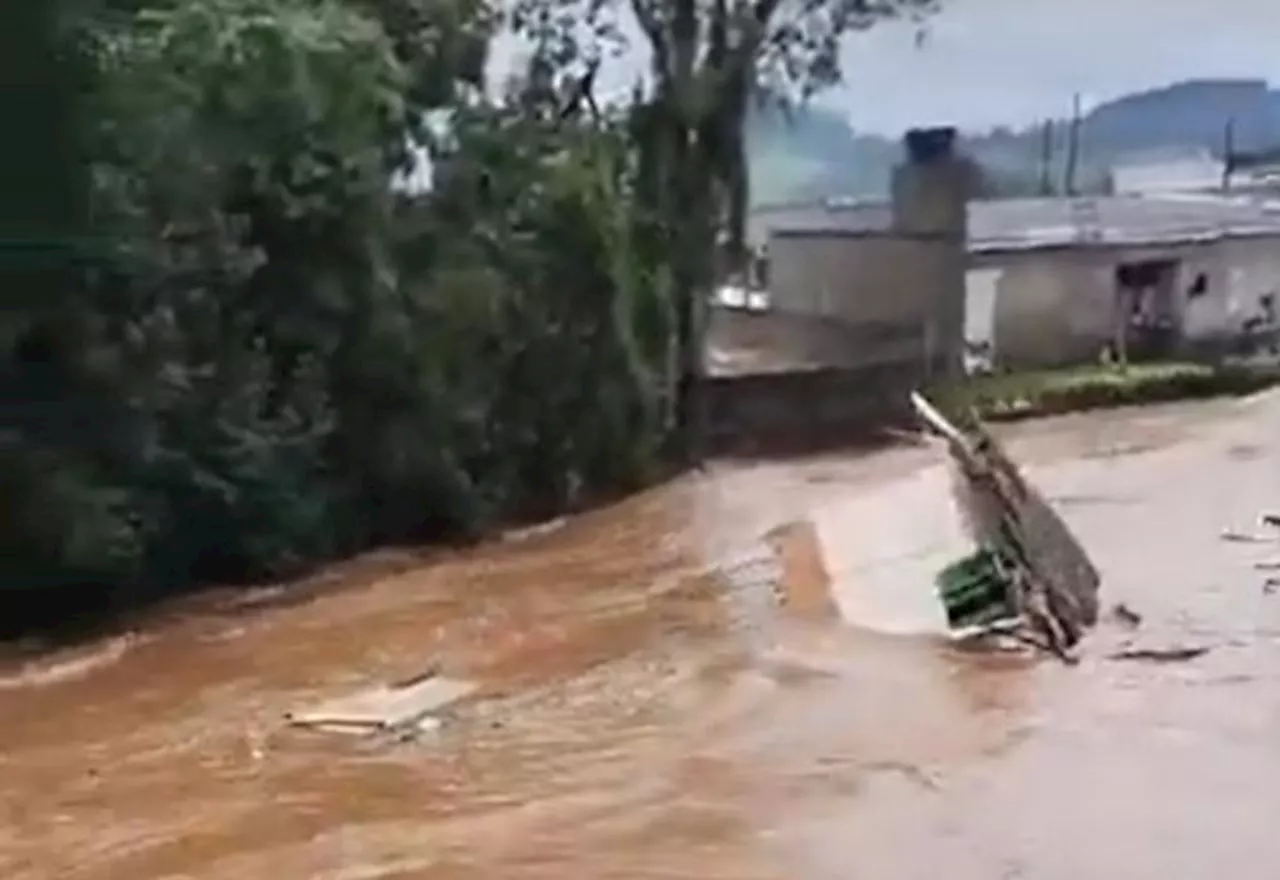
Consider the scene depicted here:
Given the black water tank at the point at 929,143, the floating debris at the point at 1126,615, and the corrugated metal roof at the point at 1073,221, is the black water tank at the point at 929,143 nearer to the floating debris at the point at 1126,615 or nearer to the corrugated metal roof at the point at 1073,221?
the corrugated metal roof at the point at 1073,221

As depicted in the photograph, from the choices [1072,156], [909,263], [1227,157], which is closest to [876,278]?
[909,263]

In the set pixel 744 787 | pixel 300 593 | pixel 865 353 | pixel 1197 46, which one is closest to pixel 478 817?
pixel 744 787

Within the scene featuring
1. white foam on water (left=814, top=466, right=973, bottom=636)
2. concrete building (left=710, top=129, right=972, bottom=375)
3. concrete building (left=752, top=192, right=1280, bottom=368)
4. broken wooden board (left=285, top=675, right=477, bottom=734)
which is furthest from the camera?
concrete building (left=752, top=192, right=1280, bottom=368)

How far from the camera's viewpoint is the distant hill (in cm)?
1766

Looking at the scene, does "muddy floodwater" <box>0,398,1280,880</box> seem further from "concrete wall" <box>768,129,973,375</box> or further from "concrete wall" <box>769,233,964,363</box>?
"concrete wall" <box>768,129,973,375</box>

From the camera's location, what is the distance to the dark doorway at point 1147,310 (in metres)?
20.0

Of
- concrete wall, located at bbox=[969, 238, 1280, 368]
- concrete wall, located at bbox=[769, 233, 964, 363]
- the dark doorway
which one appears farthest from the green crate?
the dark doorway

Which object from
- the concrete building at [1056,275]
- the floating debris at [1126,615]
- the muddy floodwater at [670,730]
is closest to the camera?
the muddy floodwater at [670,730]

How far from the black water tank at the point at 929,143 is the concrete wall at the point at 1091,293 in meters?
1.10

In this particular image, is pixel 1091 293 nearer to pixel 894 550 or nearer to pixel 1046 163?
pixel 1046 163

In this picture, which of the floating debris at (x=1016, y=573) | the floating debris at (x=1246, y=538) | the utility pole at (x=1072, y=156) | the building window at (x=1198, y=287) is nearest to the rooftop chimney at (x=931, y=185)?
the utility pole at (x=1072, y=156)

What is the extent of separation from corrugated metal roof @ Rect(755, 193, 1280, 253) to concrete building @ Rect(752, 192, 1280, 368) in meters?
0.02

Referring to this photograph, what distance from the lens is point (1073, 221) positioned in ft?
67.9

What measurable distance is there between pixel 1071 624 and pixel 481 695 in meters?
2.55
